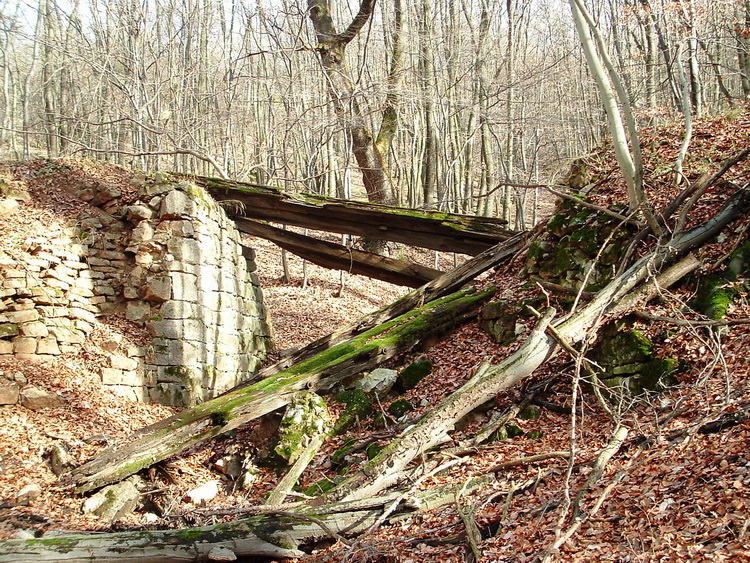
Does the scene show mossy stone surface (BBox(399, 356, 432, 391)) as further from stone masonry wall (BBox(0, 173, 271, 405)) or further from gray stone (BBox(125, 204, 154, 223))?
gray stone (BBox(125, 204, 154, 223))

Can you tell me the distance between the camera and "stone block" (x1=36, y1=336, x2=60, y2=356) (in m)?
7.35

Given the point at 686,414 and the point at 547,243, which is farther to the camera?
the point at 547,243

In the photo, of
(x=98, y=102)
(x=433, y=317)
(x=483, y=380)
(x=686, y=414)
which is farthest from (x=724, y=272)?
(x=98, y=102)

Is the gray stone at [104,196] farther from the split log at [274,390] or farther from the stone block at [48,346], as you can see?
the split log at [274,390]

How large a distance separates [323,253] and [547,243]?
443 cm

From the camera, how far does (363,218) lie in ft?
31.2

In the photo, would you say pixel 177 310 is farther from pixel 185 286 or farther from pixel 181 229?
pixel 181 229

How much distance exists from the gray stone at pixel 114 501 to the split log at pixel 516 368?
99.7 inches

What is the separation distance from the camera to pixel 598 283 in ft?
20.8

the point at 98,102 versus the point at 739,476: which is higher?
the point at 98,102

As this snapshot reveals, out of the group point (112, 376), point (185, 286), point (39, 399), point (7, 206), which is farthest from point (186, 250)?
point (39, 399)

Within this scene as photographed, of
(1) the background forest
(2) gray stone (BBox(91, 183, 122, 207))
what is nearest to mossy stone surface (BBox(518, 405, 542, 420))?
(2) gray stone (BBox(91, 183, 122, 207))

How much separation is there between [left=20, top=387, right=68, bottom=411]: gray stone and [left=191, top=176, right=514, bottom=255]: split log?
166 inches

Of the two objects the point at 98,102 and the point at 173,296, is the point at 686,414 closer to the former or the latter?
the point at 173,296
